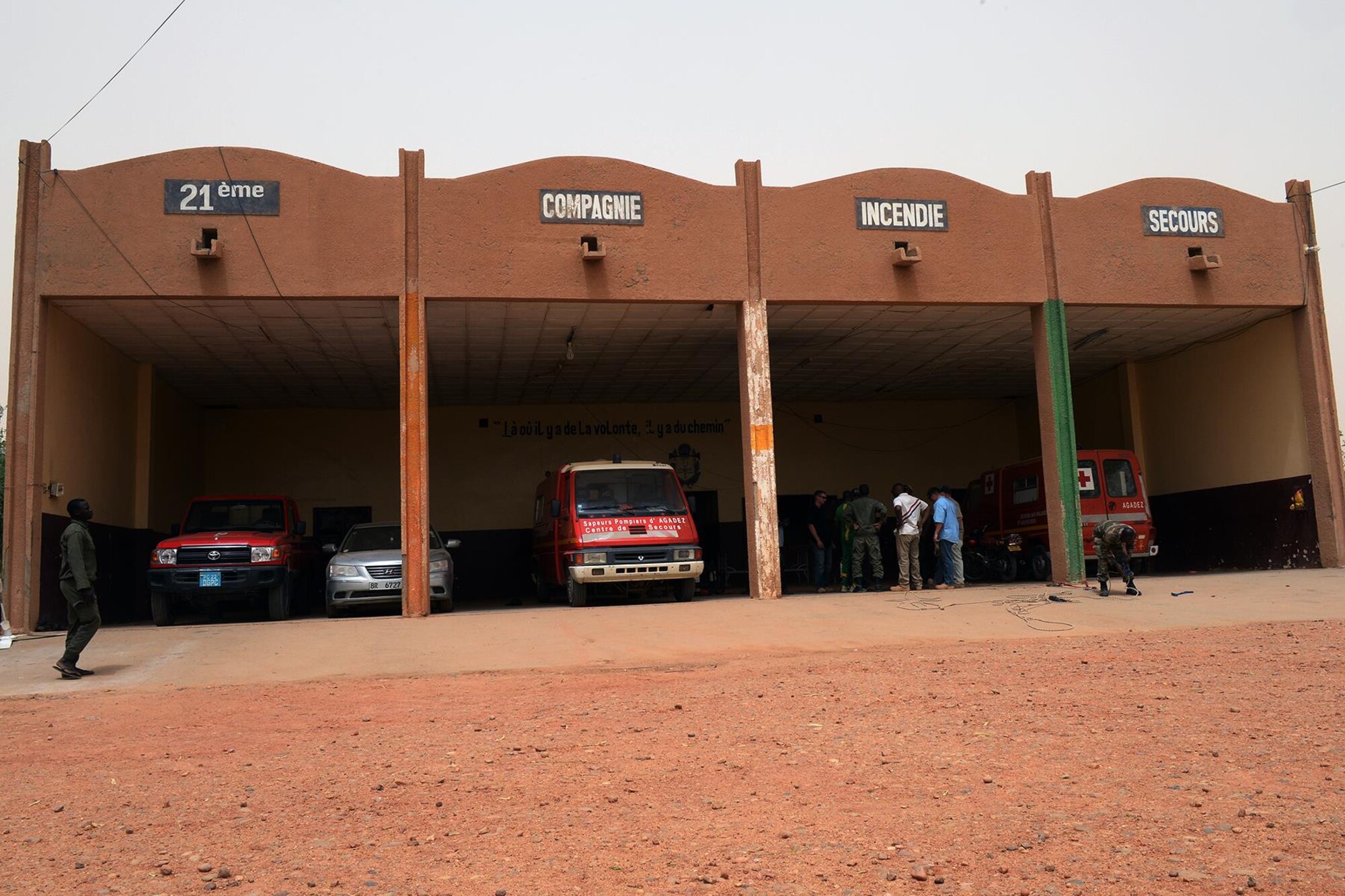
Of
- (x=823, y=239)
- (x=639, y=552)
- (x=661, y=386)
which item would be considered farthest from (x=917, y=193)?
(x=661, y=386)

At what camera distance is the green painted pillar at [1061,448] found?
15.8 m

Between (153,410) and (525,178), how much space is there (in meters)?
8.66

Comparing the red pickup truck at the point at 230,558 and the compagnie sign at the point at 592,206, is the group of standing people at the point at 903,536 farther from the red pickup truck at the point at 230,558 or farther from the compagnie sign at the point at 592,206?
the red pickup truck at the point at 230,558

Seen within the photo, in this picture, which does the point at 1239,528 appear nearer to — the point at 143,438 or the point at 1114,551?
the point at 1114,551

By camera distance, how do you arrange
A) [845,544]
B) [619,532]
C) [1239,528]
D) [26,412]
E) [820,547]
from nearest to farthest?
1. [26,412]
2. [619,532]
3. [845,544]
4. [820,547]
5. [1239,528]

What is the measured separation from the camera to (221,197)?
14.2 metres

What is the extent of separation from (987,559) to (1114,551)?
596 centimetres

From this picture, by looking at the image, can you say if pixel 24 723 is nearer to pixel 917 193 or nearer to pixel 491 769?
pixel 491 769

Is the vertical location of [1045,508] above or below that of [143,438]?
below

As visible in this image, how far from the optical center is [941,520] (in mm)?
16938

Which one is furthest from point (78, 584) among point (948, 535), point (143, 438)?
point (948, 535)

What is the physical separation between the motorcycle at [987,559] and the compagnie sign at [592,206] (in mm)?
9037

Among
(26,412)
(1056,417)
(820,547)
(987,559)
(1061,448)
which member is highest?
(26,412)

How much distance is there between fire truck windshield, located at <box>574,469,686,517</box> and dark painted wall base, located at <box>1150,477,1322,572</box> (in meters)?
10.1
